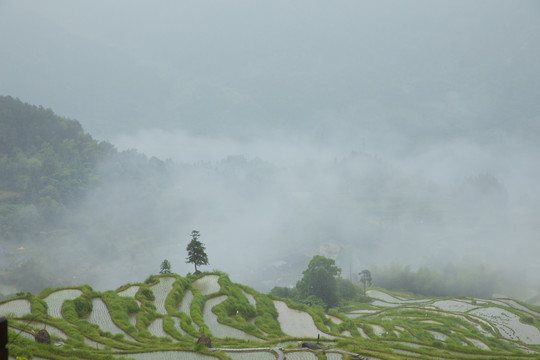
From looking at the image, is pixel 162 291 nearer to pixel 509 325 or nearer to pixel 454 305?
pixel 509 325

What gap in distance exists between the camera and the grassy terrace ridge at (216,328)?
19.7 m

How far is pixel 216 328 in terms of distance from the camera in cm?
2691

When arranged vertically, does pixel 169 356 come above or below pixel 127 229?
below

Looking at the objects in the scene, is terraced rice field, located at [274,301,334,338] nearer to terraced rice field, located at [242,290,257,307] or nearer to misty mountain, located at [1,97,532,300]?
terraced rice field, located at [242,290,257,307]

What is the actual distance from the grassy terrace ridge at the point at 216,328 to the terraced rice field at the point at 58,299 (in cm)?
7

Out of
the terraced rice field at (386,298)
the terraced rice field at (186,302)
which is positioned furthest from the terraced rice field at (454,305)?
the terraced rice field at (186,302)

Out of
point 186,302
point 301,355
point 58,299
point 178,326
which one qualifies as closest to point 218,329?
point 178,326

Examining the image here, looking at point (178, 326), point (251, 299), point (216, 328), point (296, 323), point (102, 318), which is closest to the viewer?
point (102, 318)

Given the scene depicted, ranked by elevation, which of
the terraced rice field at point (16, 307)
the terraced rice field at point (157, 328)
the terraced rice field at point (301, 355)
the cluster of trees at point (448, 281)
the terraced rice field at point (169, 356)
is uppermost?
the cluster of trees at point (448, 281)

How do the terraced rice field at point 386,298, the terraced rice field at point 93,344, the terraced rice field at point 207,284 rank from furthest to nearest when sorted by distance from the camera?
the terraced rice field at point 386,298, the terraced rice field at point 207,284, the terraced rice field at point 93,344

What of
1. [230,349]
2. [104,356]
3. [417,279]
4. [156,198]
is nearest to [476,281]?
[417,279]

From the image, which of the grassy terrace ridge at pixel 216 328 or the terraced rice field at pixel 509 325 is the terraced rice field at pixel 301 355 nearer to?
Result: the grassy terrace ridge at pixel 216 328

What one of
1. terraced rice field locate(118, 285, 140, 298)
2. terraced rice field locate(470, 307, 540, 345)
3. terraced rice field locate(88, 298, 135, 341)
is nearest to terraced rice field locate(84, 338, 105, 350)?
terraced rice field locate(88, 298, 135, 341)

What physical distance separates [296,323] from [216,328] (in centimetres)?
704
